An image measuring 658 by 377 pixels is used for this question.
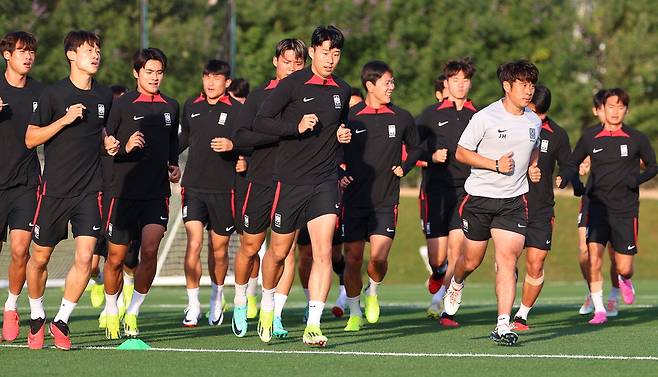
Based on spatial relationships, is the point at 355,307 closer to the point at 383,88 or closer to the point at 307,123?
the point at 383,88

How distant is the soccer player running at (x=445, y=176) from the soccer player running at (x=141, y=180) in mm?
3285

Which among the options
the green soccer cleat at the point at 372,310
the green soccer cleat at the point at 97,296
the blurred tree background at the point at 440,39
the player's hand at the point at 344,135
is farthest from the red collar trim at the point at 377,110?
the blurred tree background at the point at 440,39

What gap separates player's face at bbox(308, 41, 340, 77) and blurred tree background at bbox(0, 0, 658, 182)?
69.9 feet

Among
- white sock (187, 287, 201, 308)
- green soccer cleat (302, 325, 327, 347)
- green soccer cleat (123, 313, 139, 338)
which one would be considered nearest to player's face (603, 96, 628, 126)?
white sock (187, 287, 201, 308)

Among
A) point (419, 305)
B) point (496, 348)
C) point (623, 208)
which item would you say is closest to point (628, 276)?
point (623, 208)

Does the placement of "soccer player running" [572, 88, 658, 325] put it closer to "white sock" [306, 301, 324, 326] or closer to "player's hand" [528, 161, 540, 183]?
"player's hand" [528, 161, 540, 183]

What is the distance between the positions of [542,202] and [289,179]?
3.21 m

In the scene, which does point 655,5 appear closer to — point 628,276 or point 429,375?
point 628,276

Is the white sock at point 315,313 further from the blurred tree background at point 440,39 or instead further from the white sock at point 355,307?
the blurred tree background at point 440,39

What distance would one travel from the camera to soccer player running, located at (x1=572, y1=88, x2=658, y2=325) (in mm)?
15578

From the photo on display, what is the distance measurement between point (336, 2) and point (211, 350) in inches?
1030

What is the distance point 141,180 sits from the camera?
43.6 feet

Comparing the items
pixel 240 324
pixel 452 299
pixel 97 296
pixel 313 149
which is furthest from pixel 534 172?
pixel 97 296

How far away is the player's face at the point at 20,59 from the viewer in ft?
39.7
